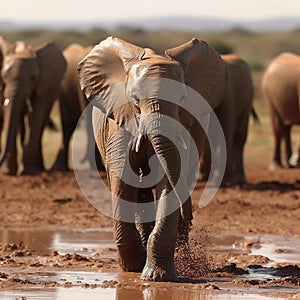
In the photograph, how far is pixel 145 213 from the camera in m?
10.2

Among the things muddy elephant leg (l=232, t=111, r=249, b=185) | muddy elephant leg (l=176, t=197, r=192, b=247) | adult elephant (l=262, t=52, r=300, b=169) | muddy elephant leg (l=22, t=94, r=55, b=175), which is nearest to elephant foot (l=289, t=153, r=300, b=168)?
A: adult elephant (l=262, t=52, r=300, b=169)

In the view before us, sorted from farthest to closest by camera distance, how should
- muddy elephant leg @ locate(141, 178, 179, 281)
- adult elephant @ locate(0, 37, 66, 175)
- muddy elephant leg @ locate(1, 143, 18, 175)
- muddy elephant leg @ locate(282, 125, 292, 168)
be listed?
muddy elephant leg @ locate(282, 125, 292, 168) < muddy elephant leg @ locate(1, 143, 18, 175) < adult elephant @ locate(0, 37, 66, 175) < muddy elephant leg @ locate(141, 178, 179, 281)

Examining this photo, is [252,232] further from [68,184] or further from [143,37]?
[143,37]

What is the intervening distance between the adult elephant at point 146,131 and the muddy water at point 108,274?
0.84 ft

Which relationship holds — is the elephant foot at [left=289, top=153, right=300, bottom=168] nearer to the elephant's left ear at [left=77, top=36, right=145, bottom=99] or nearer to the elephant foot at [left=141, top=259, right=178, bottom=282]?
the elephant's left ear at [left=77, top=36, right=145, bottom=99]

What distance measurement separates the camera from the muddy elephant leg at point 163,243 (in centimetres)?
Answer: 944

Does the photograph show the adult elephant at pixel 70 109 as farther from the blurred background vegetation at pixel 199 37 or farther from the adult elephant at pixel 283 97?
the blurred background vegetation at pixel 199 37

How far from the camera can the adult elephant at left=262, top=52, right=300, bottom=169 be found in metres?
21.0

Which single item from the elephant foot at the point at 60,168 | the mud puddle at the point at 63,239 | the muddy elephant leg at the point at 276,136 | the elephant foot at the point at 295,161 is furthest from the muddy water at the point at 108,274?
the elephant foot at the point at 295,161

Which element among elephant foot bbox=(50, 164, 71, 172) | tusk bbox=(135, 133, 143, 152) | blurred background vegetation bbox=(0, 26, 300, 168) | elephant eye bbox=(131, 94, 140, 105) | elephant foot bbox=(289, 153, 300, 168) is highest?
Result: elephant eye bbox=(131, 94, 140, 105)

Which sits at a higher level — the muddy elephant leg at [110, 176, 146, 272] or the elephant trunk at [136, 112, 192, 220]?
the elephant trunk at [136, 112, 192, 220]

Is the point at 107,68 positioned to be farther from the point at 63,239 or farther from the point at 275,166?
the point at 275,166

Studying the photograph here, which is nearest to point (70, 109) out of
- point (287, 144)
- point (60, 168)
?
point (60, 168)

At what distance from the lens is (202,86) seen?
10414 mm
